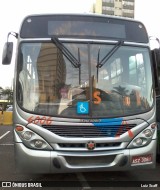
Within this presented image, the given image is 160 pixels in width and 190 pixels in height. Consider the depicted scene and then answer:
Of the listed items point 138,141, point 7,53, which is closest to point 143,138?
point 138,141

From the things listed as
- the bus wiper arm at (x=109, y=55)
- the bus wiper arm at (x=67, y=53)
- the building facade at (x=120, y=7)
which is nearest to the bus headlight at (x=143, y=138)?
the bus wiper arm at (x=109, y=55)

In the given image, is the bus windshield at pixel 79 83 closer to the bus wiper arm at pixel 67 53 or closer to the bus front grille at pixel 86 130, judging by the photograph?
the bus wiper arm at pixel 67 53

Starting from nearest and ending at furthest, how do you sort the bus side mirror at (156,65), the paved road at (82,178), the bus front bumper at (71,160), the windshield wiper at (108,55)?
the bus front bumper at (71,160)
the windshield wiper at (108,55)
the bus side mirror at (156,65)
the paved road at (82,178)

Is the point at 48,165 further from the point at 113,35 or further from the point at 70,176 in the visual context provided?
the point at 113,35

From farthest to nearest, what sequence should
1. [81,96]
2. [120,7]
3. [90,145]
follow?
[120,7], [81,96], [90,145]

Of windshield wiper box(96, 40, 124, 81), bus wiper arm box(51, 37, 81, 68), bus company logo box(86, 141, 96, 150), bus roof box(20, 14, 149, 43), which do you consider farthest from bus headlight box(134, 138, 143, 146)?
bus roof box(20, 14, 149, 43)

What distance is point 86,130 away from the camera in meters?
6.14

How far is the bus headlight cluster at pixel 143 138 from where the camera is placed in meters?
6.33

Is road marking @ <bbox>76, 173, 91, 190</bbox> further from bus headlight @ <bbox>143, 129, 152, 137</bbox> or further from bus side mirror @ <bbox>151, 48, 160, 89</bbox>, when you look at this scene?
bus side mirror @ <bbox>151, 48, 160, 89</bbox>

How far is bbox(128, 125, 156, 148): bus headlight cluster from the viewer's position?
20.8 ft

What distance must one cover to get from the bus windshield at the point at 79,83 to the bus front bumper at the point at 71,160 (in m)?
0.65

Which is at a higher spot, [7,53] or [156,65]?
[7,53]

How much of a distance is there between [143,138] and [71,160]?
4.46 ft

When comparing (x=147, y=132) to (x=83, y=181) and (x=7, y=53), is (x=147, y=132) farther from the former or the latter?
(x=7, y=53)
